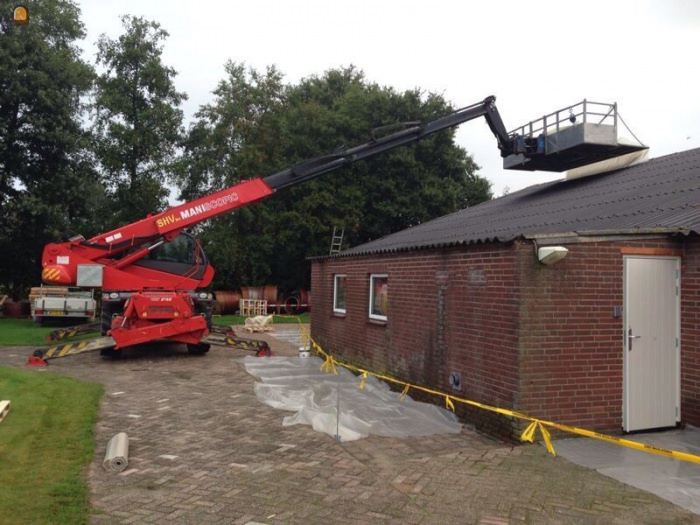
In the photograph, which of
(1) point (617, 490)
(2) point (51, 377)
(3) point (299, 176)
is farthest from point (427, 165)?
(1) point (617, 490)

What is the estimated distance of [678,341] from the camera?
6633 millimetres

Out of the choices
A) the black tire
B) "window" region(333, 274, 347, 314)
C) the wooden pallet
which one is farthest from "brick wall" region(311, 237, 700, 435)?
the black tire

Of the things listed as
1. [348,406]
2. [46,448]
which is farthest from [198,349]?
[46,448]

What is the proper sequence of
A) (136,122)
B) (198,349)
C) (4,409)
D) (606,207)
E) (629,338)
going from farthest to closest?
(136,122) → (198,349) → (606,207) → (4,409) → (629,338)

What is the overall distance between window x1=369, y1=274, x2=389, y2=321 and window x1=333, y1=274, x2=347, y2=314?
167 centimetres

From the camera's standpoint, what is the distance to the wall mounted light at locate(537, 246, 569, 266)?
6.01m

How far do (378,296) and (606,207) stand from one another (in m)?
4.46

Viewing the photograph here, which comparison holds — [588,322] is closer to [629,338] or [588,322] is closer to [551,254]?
[629,338]

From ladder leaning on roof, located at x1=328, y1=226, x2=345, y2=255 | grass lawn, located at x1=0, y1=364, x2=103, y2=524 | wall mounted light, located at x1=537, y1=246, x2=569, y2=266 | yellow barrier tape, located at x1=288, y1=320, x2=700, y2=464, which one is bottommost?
grass lawn, located at x1=0, y1=364, x2=103, y2=524

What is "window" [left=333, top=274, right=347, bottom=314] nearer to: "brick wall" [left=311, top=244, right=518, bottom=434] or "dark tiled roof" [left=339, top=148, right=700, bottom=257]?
"brick wall" [left=311, top=244, right=518, bottom=434]

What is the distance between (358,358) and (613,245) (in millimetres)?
6040

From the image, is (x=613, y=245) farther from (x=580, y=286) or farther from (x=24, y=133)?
(x=24, y=133)

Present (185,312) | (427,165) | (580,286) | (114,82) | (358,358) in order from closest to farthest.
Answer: (580,286)
(358,358)
(185,312)
(114,82)
(427,165)

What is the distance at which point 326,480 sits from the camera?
5016mm
